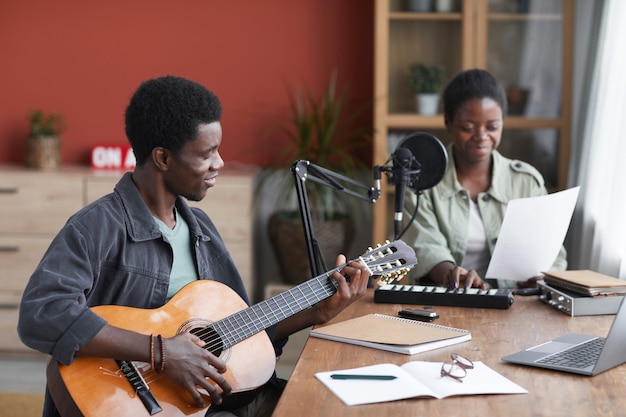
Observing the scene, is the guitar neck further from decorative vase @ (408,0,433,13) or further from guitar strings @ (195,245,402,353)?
decorative vase @ (408,0,433,13)

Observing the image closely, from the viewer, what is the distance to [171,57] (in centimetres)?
447

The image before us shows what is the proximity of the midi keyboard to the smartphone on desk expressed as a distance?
0.10 metres

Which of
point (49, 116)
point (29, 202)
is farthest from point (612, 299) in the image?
point (49, 116)

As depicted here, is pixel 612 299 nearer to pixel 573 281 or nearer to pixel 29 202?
pixel 573 281

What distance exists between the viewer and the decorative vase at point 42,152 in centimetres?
425

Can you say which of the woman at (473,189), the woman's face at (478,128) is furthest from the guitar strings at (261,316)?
the woman's face at (478,128)

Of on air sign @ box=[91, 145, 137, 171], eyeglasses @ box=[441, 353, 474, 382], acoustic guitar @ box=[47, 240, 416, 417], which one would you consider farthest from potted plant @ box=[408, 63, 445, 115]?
eyeglasses @ box=[441, 353, 474, 382]

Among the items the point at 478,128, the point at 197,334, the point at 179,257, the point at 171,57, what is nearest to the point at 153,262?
the point at 179,257

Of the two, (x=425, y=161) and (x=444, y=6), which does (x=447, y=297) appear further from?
(x=444, y=6)

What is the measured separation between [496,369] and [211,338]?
2.04 ft

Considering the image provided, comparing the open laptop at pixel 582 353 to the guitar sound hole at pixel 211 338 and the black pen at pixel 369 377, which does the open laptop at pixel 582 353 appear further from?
the guitar sound hole at pixel 211 338

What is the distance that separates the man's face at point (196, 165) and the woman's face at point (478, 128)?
39.6 inches

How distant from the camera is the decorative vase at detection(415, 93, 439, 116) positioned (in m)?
4.04

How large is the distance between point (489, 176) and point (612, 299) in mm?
761
